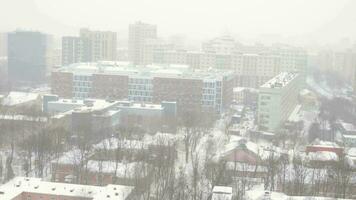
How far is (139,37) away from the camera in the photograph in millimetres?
11953

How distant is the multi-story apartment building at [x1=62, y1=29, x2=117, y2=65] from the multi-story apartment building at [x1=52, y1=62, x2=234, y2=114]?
2.69m

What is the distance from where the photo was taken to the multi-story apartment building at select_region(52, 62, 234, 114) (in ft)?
24.3

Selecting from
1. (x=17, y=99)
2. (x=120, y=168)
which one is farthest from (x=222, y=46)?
(x=120, y=168)

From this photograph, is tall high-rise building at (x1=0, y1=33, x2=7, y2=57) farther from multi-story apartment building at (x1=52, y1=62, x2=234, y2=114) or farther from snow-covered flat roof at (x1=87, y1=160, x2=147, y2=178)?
snow-covered flat roof at (x1=87, y1=160, x2=147, y2=178)

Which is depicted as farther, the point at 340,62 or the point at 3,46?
the point at 3,46

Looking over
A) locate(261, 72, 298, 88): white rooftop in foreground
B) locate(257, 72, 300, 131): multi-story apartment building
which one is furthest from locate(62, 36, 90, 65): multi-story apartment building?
locate(257, 72, 300, 131): multi-story apartment building

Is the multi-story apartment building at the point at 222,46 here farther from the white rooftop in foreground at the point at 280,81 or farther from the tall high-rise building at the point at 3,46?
the tall high-rise building at the point at 3,46

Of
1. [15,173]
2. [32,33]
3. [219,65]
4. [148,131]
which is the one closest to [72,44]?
[32,33]

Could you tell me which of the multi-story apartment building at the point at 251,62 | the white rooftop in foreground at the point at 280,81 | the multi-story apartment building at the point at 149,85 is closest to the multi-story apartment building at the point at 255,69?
the multi-story apartment building at the point at 251,62

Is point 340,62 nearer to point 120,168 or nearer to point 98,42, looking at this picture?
point 98,42

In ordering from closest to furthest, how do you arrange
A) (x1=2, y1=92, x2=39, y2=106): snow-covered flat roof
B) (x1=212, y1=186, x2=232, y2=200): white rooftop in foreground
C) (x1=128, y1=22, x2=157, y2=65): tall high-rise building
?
(x1=212, y1=186, x2=232, y2=200): white rooftop in foreground < (x1=2, y1=92, x2=39, y2=106): snow-covered flat roof < (x1=128, y1=22, x2=157, y2=65): tall high-rise building

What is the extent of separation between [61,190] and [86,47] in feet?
24.0

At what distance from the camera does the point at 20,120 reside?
5.82 meters

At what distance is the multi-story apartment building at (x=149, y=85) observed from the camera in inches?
292
